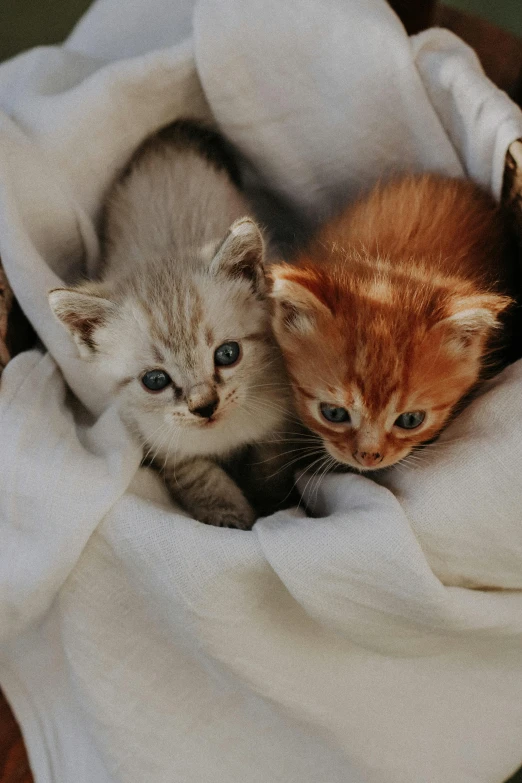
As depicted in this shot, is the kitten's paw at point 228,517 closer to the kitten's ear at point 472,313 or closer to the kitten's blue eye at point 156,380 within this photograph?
the kitten's blue eye at point 156,380

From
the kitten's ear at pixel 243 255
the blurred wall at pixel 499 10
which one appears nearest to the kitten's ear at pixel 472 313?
the kitten's ear at pixel 243 255

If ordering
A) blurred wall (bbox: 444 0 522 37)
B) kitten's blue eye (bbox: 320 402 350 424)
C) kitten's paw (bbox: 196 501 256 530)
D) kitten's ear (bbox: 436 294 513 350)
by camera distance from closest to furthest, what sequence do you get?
1. kitten's ear (bbox: 436 294 513 350)
2. kitten's blue eye (bbox: 320 402 350 424)
3. kitten's paw (bbox: 196 501 256 530)
4. blurred wall (bbox: 444 0 522 37)

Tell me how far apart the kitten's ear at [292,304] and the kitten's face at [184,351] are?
0.23ft

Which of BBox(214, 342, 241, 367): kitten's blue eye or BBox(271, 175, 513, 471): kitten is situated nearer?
BBox(271, 175, 513, 471): kitten

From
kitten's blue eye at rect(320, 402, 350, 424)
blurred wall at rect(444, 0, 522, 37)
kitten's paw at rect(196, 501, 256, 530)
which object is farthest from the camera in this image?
blurred wall at rect(444, 0, 522, 37)

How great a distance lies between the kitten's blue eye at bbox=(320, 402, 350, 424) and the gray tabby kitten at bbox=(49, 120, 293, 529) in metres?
0.13

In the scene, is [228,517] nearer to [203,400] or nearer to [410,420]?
[203,400]

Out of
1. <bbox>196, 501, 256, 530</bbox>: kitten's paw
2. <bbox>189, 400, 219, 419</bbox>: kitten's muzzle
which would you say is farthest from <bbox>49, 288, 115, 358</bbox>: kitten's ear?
<bbox>196, 501, 256, 530</bbox>: kitten's paw

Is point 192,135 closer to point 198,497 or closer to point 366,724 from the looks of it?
point 198,497

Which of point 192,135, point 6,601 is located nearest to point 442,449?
point 6,601

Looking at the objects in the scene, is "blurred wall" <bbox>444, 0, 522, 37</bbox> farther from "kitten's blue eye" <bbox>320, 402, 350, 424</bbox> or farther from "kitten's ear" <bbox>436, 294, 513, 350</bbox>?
"kitten's blue eye" <bbox>320, 402, 350, 424</bbox>

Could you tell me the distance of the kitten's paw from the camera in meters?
1.09

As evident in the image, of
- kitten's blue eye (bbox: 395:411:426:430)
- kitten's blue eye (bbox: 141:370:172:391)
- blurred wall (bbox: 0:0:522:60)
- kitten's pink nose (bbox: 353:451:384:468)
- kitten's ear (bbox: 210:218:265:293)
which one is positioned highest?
blurred wall (bbox: 0:0:522:60)

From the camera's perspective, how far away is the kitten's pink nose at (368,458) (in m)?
0.95
